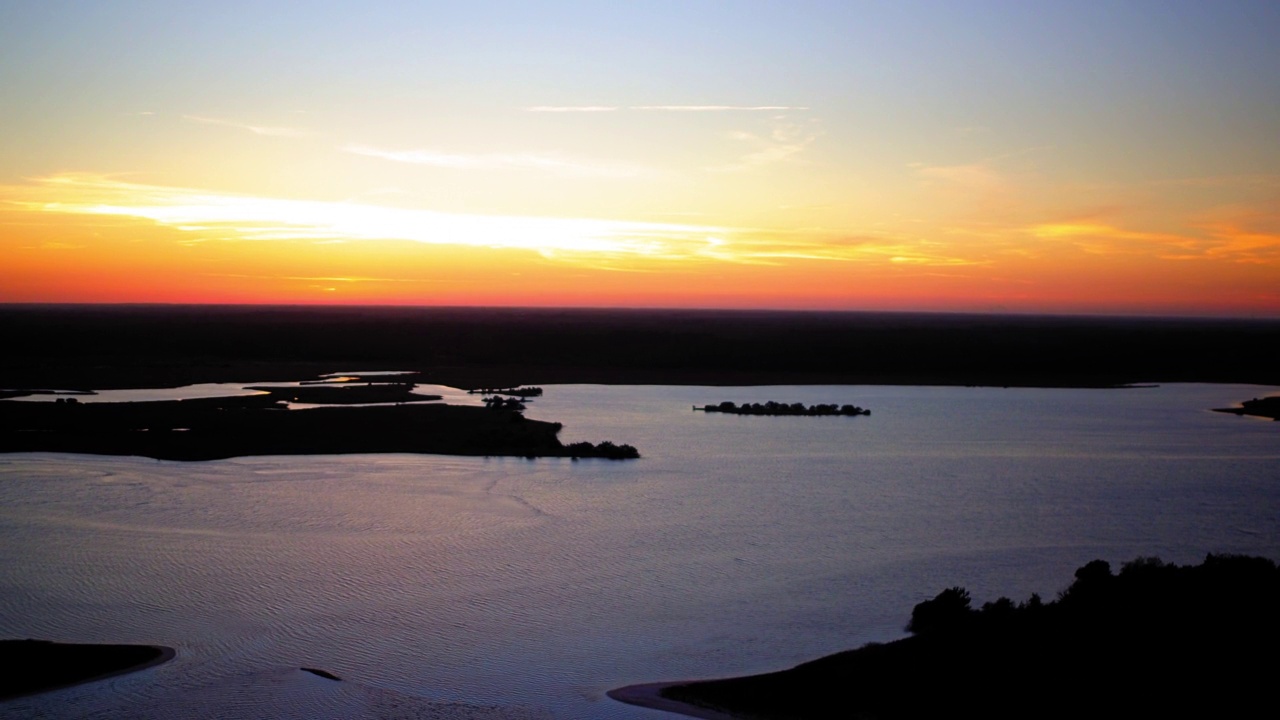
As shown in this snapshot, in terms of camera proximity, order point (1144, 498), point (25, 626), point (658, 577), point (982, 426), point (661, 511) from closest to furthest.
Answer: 1. point (25, 626)
2. point (658, 577)
3. point (661, 511)
4. point (1144, 498)
5. point (982, 426)

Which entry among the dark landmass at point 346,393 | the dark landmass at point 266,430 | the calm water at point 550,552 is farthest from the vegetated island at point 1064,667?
the dark landmass at point 346,393

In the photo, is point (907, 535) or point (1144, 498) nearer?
point (907, 535)

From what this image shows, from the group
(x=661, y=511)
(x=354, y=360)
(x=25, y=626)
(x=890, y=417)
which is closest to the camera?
(x=25, y=626)

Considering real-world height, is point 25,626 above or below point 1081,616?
below

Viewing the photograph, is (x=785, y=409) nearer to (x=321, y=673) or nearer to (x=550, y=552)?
(x=550, y=552)

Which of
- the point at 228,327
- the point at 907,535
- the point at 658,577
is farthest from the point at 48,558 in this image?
the point at 228,327

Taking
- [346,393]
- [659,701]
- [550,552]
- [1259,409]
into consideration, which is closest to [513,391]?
[346,393]

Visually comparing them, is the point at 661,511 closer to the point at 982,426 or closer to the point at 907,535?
the point at 907,535
